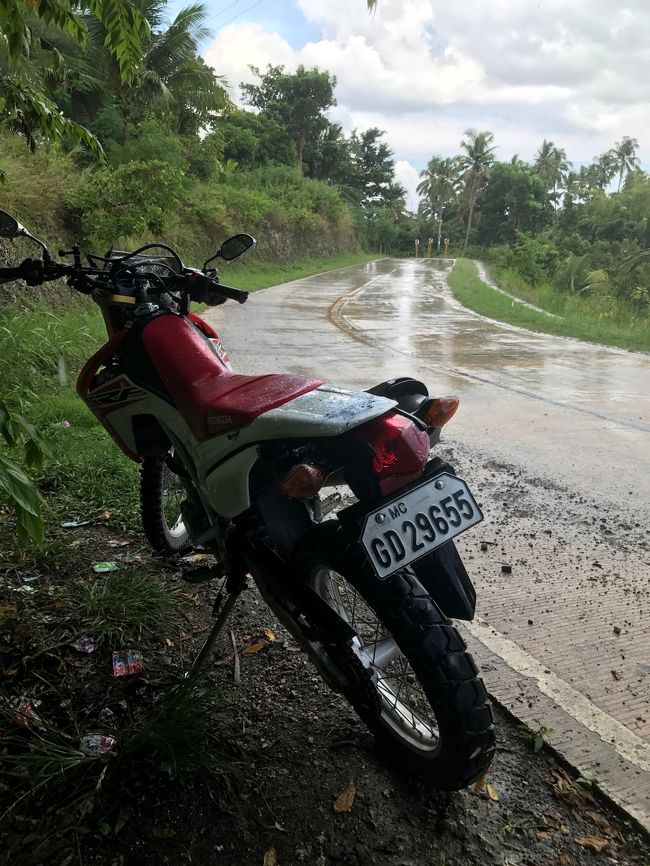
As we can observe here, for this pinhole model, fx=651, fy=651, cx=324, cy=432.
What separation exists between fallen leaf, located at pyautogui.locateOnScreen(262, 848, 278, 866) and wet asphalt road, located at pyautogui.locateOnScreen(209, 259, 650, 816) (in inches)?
41.6

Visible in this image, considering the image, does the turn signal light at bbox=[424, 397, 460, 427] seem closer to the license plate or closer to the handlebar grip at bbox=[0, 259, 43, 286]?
the license plate

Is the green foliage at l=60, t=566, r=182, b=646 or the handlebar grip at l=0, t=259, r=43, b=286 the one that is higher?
the handlebar grip at l=0, t=259, r=43, b=286

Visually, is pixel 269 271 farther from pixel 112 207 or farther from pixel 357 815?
pixel 357 815

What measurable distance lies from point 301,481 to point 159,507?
67.8 inches

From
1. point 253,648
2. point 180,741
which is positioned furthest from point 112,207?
point 180,741

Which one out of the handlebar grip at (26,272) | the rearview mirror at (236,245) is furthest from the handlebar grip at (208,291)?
the handlebar grip at (26,272)

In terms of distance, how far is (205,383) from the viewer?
2.27 m

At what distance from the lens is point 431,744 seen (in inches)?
76.2

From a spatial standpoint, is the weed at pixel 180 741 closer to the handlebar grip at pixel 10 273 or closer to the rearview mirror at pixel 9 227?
the handlebar grip at pixel 10 273

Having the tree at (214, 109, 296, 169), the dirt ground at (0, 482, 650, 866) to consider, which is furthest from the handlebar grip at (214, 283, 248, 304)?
the tree at (214, 109, 296, 169)

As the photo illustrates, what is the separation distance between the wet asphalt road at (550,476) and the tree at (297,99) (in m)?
37.1

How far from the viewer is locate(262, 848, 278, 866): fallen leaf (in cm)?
170

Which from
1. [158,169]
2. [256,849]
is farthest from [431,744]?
[158,169]

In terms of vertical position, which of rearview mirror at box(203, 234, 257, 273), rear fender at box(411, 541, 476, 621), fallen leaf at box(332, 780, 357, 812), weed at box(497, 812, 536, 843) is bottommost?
weed at box(497, 812, 536, 843)
